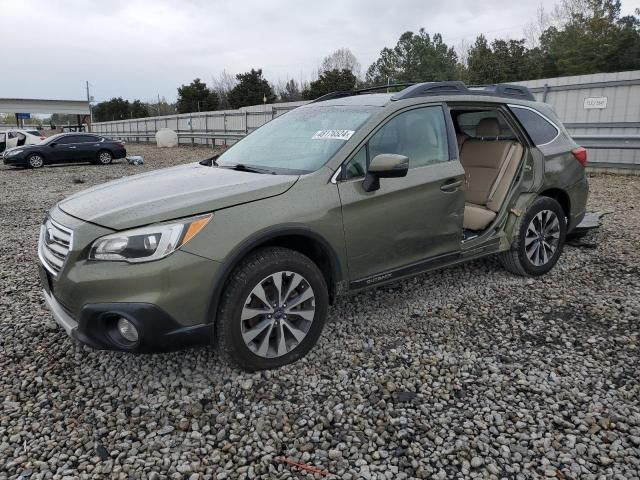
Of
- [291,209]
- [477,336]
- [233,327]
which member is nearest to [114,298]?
[233,327]

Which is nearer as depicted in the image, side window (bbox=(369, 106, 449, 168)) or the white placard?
side window (bbox=(369, 106, 449, 168))

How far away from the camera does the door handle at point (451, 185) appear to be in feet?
12.1

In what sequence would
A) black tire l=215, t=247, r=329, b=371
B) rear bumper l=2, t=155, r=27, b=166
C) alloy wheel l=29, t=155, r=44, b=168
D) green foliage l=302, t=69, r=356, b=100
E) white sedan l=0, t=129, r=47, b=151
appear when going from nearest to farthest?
black tire l=215, t=247, r=329, b=371, rear bumper l=2, t=155, r=27, b=166, alloy wheel l=29, t=155, r=44, b=168, white sedan l=0, t=129, r=47, b=151, green foliage l=302, t=69, r=356, b=100

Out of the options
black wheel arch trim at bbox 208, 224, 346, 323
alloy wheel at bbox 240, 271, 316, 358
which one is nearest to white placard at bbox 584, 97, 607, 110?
black wheel arch trim at bbox 208, 224, 346, 323

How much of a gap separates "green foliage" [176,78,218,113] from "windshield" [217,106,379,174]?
5000cm

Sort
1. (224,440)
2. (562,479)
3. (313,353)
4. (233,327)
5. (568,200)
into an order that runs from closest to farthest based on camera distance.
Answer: (562,479), (224,440), (233,327), (313,353), (568,200)

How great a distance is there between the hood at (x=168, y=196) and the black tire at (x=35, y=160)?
1678 centimetres

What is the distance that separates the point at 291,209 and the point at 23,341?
2.23 meters

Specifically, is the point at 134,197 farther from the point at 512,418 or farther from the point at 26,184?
the point at 26,184

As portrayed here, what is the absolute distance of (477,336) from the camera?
3549mm

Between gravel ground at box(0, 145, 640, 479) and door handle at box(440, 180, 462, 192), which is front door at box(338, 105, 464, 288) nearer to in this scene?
door handle at box(440, 180, 462, 192)

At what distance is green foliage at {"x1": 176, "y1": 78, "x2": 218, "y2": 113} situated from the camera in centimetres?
5131

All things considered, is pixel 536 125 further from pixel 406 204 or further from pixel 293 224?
pixel 293 224

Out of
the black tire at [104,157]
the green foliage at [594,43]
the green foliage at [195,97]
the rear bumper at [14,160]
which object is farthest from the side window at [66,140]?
the green foliage at [195,97]
